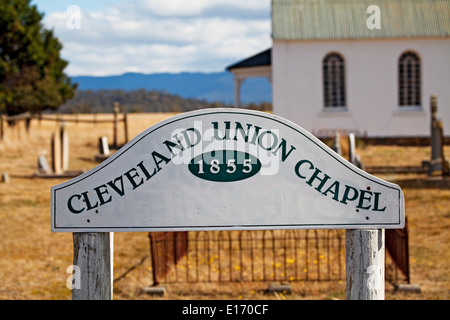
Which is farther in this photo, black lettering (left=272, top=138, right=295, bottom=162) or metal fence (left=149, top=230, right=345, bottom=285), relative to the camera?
metal fence (left=149, top=230, right=345, bottom=285)

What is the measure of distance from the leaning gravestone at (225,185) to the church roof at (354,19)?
21.0 meters

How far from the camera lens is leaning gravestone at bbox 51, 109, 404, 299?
A: 130 inches

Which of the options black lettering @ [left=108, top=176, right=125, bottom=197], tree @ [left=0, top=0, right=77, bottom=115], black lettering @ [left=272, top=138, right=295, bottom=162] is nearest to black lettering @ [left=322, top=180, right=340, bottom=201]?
black lettering @ [left=272, top=138, right=295, bottom=162]

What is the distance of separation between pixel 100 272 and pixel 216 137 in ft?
3.19

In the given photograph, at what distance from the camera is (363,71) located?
24.1 metres

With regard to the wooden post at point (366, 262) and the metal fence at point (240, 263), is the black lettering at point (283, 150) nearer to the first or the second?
the wooden post at point (366, 262)

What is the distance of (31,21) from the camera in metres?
34.7

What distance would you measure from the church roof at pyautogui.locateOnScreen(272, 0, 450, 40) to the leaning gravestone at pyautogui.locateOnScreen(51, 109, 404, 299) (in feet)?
69.0

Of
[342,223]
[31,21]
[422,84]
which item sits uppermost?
[31,21]

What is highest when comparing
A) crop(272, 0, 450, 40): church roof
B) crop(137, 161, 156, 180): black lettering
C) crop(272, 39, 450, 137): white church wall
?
crop(272, 0, 450, 40): church roof

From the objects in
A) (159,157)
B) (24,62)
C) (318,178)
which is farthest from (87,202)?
(24,62)

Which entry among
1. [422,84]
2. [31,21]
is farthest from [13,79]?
[422,84]

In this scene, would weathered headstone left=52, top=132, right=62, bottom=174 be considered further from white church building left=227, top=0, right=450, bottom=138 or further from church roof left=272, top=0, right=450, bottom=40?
church roof left=272, top=0, right=450, bottom=40

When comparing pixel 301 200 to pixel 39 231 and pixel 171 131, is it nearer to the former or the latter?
pixel 171 131
